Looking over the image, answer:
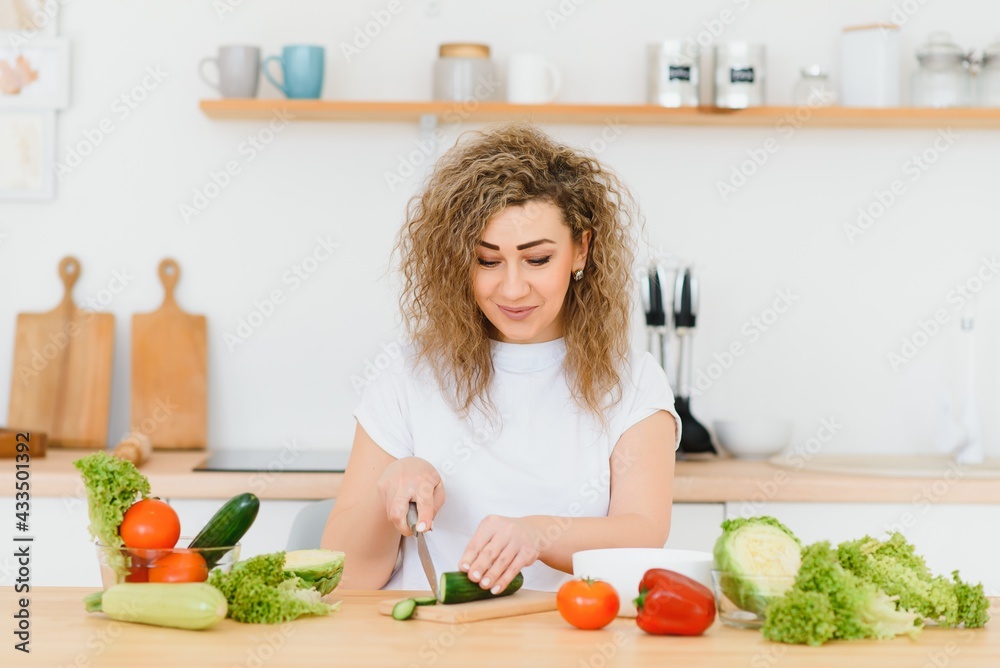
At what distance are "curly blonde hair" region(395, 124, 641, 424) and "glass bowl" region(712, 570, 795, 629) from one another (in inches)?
24.1

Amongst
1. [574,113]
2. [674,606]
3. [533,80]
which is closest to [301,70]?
[533,80]

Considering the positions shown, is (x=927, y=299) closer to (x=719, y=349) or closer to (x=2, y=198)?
(x=719, y=349)

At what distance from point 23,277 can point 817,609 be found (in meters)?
2.37

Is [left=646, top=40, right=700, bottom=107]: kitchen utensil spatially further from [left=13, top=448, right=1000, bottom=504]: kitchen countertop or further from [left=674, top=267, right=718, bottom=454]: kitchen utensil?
[left=13, top=448, right=1000, bottom=504]: kitchen countertop

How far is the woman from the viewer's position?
5.48 ft

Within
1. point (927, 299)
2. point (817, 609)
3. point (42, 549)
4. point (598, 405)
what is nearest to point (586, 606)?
point (817, 609)

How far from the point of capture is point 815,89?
279 cm

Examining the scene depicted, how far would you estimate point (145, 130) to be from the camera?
9.43 ft

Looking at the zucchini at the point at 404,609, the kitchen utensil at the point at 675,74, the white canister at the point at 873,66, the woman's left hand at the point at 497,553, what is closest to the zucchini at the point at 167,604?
the zucchini at the point at 404,609

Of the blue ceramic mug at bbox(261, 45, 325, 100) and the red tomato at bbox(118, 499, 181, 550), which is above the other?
the blue ceramic mug at bbox(261, 45, 325, 100)

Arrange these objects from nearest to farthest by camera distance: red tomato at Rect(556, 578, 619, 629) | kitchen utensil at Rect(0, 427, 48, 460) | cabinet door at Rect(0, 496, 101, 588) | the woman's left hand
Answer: red tomato at Rect(556, 578, 619, 629) < the woman's left hand < cabinet door at Rect(0, 496, 101, 588) < kitchen utensil at Rect(0, 427, 48, 460)

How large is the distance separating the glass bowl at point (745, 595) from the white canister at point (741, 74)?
5.96 ft

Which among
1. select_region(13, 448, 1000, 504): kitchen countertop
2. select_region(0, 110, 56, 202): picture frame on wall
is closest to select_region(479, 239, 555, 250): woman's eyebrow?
select_region(13, 448, 1000, 504): kitchen countertop

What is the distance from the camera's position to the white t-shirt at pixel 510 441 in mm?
1749
